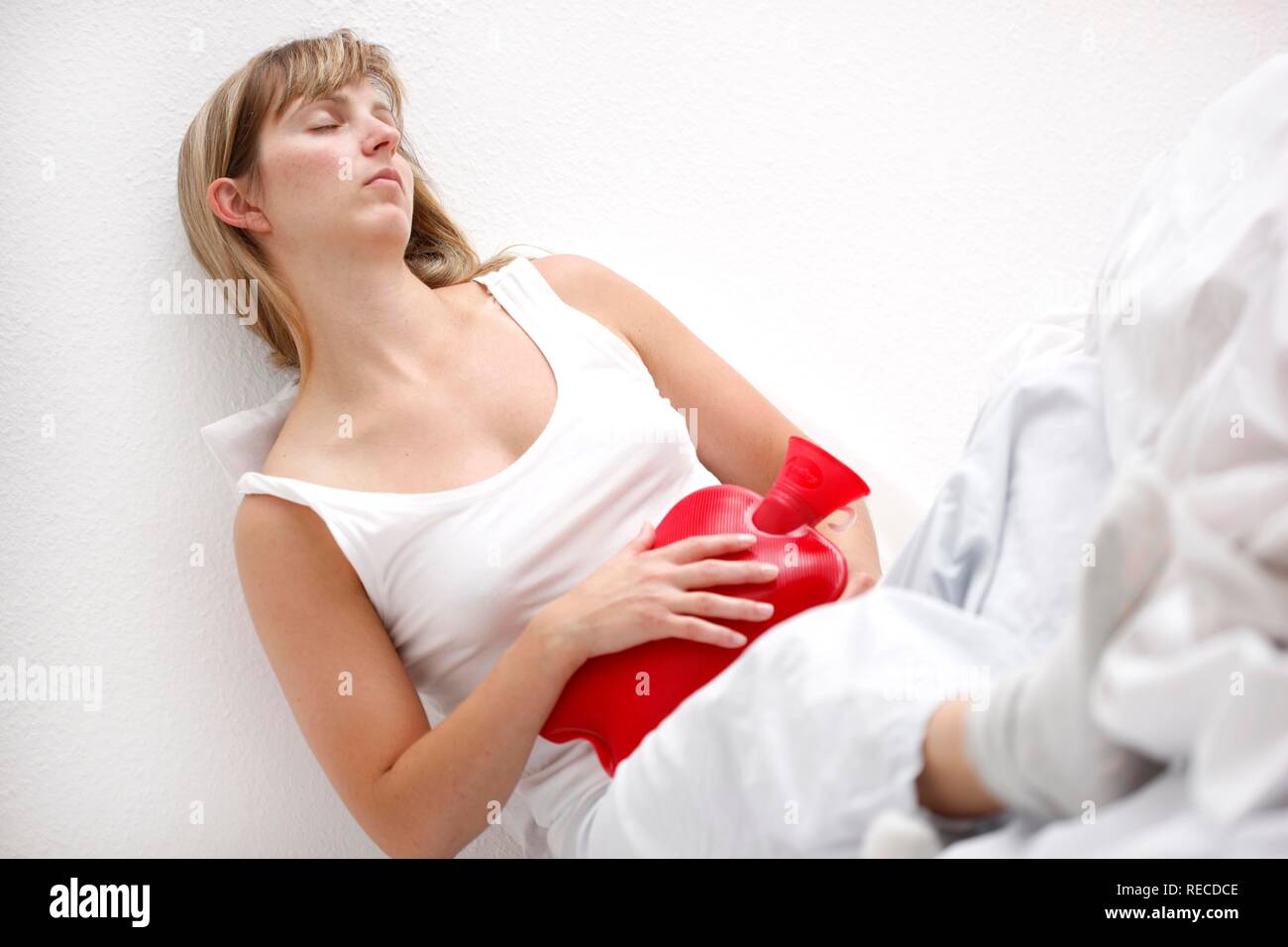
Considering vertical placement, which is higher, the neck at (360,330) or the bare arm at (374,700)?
the neck at (360,330)

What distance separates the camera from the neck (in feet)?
4.29

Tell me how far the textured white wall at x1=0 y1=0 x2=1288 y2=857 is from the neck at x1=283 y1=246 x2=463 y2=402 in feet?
0.45

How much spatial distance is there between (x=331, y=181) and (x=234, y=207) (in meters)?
0.14

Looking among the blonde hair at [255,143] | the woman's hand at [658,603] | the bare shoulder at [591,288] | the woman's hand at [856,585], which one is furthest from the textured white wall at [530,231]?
the woman's hand at [658,603]

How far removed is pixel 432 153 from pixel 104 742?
0.84m

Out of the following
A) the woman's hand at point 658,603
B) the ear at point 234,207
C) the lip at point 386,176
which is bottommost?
the woman's hand at point 658,603

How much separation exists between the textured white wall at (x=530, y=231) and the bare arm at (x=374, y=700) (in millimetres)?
194

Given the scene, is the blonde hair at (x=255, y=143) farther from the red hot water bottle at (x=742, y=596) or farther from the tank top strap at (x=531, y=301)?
the red hot water bottle at (x=742, y=596)

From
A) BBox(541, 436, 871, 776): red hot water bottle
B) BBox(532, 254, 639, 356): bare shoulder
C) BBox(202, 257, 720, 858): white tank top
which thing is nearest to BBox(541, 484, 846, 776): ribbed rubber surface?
BBox(541, 436, 871, 776): red hot water bottle

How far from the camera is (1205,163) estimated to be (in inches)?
35.0

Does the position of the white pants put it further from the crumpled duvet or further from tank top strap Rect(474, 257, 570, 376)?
tank top strap Rect(474, 257, 570, 376)

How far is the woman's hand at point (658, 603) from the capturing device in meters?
1.03

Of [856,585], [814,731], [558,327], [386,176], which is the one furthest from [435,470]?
[814,731]
